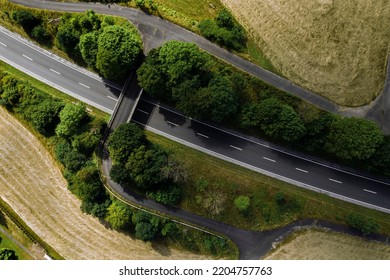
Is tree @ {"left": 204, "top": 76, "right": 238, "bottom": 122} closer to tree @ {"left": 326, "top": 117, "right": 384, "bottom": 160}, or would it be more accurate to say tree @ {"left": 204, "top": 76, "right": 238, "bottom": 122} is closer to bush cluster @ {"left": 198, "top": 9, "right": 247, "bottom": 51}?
bush cluster @ {"left": 198, "top": 9, "right": 247, "bottom": 51}

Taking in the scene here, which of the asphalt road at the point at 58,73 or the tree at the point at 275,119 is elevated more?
the tree at the point at 275,119

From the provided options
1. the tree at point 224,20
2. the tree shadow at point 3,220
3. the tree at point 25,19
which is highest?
the tree at point 224,20

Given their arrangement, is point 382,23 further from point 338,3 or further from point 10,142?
point 10,142

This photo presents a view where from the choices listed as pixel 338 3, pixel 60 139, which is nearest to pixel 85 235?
pixel 60 139

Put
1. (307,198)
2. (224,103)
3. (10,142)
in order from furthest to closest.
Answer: (10,142), (307,198), (224,103)

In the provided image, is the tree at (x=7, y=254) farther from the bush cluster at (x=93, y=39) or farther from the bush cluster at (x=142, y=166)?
the bush cluster at (x=93, y=39)

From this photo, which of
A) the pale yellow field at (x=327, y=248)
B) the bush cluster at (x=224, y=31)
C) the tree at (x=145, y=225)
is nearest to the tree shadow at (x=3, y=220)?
the tree at (x=145, y=225)

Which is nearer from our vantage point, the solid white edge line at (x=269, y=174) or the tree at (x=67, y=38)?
the solid white edge line at (x=269, y=174)

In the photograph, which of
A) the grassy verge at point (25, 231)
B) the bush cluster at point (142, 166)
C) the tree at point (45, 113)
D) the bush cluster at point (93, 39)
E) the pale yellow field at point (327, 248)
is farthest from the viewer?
the grassy verge at point (25, 231)
